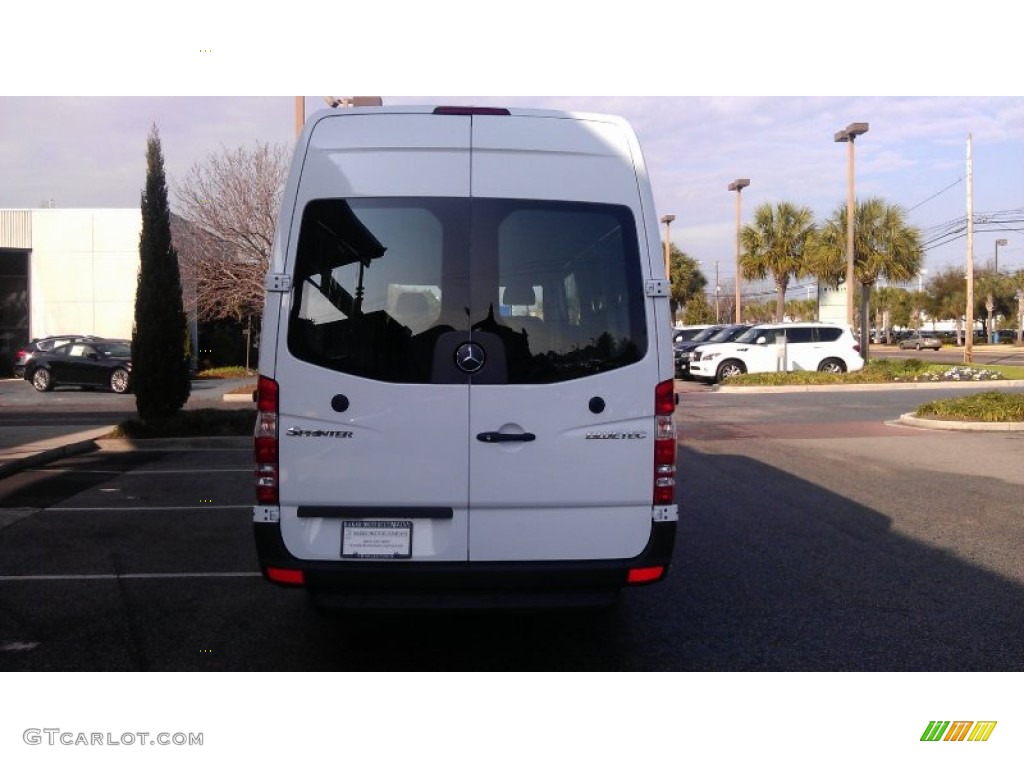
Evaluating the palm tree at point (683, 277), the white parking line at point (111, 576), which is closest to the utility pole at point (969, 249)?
the palm tree at point (683, 277)

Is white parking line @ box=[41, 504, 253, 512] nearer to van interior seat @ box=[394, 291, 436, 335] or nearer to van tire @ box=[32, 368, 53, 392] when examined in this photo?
van interior seat @ box=[394, 291, 436, 335]

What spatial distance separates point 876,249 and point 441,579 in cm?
3690

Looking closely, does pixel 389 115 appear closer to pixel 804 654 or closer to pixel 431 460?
pixel 431 460

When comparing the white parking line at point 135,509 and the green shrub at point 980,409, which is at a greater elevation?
the green shrub at point 980,409

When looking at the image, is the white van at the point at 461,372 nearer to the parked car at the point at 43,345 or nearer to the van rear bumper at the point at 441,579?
the van rear bumper at the point at 441,579

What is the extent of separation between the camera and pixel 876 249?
38094 mm

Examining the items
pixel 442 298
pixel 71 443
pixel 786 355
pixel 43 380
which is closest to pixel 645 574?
pixel 442 298

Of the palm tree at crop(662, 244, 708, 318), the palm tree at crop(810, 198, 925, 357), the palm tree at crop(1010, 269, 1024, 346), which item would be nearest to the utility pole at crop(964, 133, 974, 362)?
the palm tree at crop(810, 198, 925, 357)

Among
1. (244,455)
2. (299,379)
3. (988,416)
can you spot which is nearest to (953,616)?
(299,379)

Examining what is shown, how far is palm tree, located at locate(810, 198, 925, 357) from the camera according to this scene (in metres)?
37.6

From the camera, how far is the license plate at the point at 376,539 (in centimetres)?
462

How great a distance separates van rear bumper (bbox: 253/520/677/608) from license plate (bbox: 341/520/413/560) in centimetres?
4

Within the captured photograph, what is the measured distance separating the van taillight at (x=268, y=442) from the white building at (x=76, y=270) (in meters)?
33.0

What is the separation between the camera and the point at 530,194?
4.73m
